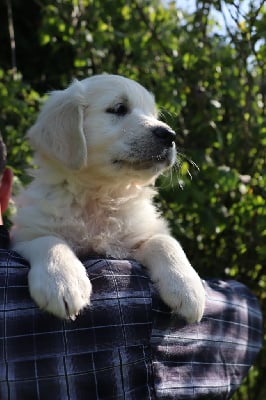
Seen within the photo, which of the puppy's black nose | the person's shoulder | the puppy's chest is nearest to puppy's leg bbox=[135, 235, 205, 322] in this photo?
the puppy's chest

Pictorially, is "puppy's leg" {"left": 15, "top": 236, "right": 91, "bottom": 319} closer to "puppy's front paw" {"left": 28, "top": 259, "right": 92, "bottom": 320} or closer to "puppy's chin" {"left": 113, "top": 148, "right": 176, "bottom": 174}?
"puppy's front paw" {"left": 28, "top": 259, "right": 92, "bottom": 320}

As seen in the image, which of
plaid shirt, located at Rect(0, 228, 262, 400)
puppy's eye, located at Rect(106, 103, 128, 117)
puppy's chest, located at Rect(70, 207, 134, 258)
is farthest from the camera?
puppy's eye, located at Rect(106, 103, 128, 117)

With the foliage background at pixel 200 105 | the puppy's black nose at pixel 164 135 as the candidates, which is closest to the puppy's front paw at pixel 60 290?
the puppy's black nose at pixel 164 135

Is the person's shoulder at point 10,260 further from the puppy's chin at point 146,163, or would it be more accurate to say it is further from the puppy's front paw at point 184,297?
the puppy's chin at point 146,163

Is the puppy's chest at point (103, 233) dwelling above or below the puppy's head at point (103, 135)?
below

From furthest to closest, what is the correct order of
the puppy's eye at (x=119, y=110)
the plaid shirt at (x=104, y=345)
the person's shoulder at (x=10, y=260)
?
the puppy's eye at (x=119, y=110) < the person's shoulder at (x=10, y=260) < the plaid shirt at (x=104, y=345)

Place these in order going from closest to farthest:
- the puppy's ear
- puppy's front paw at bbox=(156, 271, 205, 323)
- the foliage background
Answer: puppy's front paw at bbox=(156, 271, 205, 323), the puppy's ear, the foliage background

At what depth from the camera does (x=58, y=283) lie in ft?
6.73

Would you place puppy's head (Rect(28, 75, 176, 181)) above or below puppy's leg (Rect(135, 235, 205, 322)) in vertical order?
above

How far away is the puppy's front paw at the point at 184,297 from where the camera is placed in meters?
2.23

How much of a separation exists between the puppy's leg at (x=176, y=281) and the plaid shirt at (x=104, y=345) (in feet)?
0.15

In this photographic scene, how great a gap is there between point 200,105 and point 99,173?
153cm

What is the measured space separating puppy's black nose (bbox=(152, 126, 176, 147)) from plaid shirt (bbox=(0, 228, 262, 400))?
2.69ft

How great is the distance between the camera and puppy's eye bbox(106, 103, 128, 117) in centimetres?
305
